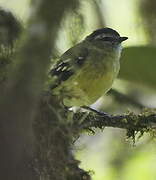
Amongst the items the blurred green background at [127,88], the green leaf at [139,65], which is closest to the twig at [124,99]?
the blurred green background at [127,88]

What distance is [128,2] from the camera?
20.4 ft

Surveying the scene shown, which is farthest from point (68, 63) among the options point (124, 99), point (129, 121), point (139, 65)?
point (124, 99)

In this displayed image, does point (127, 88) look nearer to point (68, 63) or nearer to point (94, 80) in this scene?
point (94, 80)

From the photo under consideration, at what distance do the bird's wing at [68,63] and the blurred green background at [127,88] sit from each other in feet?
0.41

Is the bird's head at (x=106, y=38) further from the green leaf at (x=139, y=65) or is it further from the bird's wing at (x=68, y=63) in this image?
the bird's wing at (x=68, y=63)

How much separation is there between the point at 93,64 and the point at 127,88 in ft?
5.55

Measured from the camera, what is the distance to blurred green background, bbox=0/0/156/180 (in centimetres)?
462

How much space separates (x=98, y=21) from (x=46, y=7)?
13.6 feet

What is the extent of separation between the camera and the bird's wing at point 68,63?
350 centimetres

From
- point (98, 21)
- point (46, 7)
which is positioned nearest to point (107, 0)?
point (98, 21)

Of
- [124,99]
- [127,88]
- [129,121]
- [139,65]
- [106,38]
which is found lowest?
[127,88]

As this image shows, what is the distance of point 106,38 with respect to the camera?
17.5 feet

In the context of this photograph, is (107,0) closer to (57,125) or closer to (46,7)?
(57,125)

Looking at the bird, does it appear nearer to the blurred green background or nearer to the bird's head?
the bird's head
